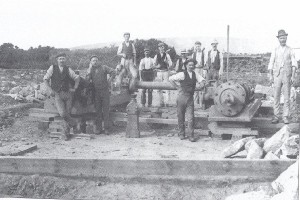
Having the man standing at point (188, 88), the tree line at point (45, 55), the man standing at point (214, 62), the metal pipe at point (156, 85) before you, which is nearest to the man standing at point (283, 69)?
the man standing at point (188, 88)

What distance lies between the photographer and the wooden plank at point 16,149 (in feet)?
22.2

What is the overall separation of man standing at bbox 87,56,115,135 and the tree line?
1.26 meters

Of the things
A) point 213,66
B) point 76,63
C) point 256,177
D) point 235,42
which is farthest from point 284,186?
point 76,63

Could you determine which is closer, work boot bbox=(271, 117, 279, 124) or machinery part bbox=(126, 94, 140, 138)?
work boot bbox=(271, 117, 279, 124)

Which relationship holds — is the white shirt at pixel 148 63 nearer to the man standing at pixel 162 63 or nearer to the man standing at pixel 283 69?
the man standing at pixel 162 63

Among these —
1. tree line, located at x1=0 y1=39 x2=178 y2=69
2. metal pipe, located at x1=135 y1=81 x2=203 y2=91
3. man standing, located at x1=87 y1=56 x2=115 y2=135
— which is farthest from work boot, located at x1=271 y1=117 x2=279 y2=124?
tree line, located at x1=0 y1=39 x2=178 y2=69

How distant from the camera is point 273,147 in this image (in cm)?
629

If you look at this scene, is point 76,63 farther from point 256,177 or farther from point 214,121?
point 256,177

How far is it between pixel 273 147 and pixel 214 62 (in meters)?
5.36

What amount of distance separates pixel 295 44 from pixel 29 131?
6.24 meters

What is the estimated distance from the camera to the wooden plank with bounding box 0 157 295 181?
5441 millimetres

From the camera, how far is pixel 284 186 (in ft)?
15.5

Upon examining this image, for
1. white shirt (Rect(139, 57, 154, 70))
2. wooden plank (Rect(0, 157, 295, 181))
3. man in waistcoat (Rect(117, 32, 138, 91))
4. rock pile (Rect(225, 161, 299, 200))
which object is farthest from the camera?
white shirt (Rect(139, 57, 154, 70))

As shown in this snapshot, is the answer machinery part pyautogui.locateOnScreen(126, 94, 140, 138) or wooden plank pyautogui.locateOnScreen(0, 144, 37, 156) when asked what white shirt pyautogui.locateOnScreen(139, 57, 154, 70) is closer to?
machinery part pyautogui.locateOnScreen(126, 94, 140, 138)
